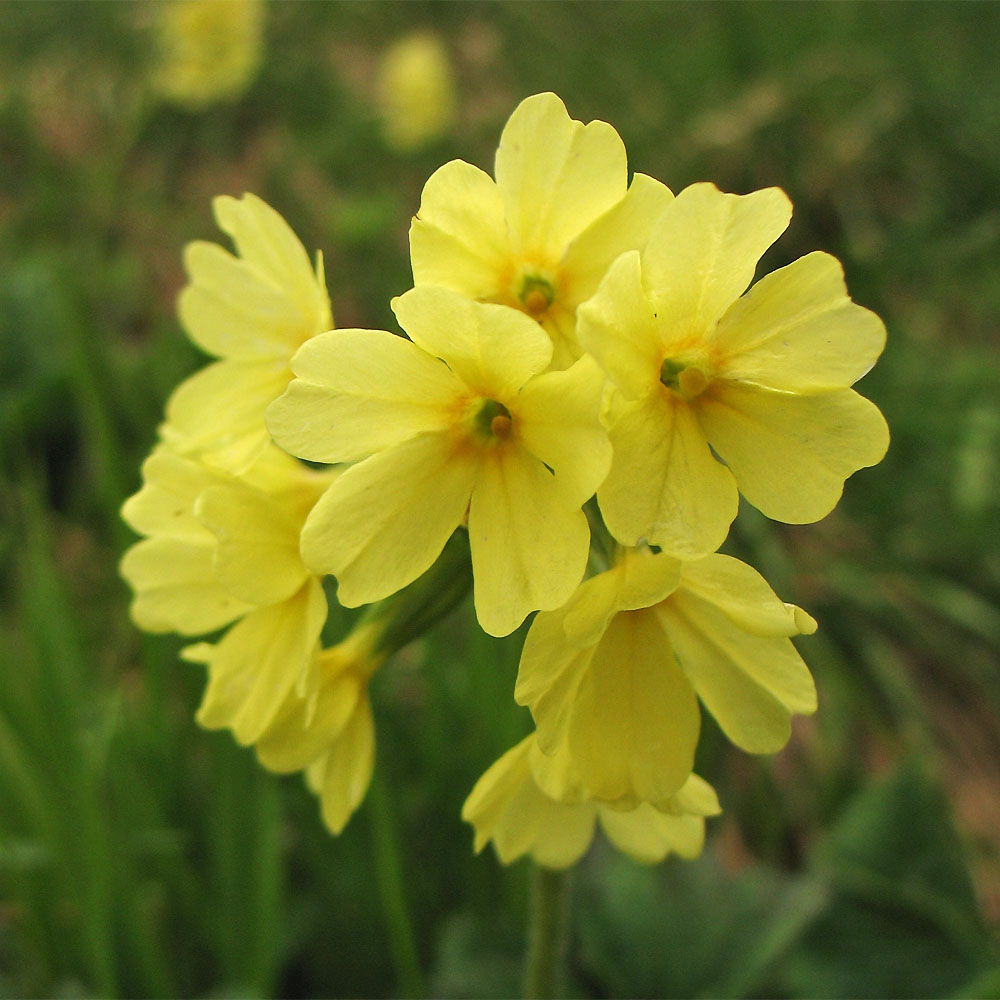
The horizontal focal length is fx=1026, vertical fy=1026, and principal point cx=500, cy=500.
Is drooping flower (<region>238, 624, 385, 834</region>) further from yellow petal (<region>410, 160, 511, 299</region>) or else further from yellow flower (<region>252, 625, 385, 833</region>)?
yellow petal (<region>410, 160, 511, 299</region>)

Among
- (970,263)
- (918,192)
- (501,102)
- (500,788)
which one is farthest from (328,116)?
(500,788)

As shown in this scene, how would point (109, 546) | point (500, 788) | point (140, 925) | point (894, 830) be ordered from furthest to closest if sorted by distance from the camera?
1. point (109, 546)
2. point (894, 830)
3. point (140, 925)
4. point (500, 788)

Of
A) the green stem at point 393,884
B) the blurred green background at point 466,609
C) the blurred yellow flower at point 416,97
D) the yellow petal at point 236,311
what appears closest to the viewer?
the yellow petal at point 236,311

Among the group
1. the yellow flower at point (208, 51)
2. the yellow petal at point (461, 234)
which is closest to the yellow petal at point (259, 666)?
the yellow petal at point (461, 234)

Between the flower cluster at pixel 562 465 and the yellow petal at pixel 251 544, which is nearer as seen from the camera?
the flower cluster at pixel 562 465

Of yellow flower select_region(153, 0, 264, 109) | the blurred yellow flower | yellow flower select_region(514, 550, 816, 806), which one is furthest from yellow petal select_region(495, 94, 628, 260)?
yellow flower select_region(153, 0, 264, 109)

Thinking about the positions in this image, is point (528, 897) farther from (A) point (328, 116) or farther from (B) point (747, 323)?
(A) point (328, 116)

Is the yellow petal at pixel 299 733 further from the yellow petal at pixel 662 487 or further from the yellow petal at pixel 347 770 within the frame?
the yellow petal at pixel 662 487
